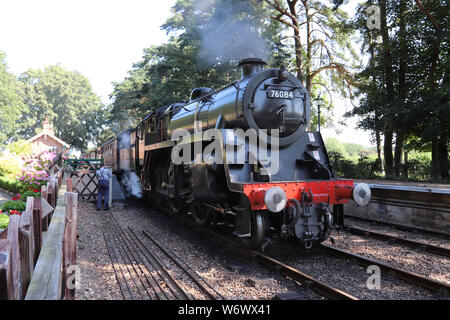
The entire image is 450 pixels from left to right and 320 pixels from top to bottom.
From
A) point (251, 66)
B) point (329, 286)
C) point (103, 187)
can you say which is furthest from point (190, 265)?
point (103, 187)

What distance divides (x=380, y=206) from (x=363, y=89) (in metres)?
9.54

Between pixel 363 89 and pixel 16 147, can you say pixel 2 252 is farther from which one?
pixel 363 89

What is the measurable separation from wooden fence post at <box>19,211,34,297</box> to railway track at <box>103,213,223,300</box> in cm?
156

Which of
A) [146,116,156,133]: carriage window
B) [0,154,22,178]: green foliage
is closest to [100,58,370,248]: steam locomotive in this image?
[146,116,156,133]: carriage window

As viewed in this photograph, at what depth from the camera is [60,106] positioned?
53531 millimetres

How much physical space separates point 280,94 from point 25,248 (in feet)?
16.4

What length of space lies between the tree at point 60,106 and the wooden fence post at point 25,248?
55.5 metres

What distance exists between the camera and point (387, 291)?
4363 millimetres

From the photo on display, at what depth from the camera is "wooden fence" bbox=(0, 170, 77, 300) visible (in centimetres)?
225

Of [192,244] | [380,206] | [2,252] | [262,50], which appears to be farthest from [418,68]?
[2,252]

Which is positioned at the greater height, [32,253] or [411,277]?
[32,253]

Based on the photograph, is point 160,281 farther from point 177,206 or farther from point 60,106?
point 60,106
